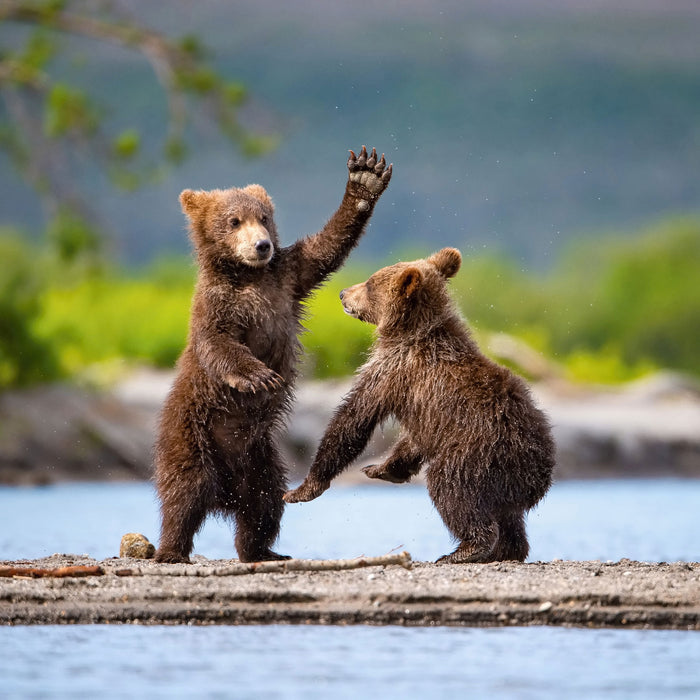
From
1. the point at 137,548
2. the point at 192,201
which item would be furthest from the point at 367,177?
the point at 137,548

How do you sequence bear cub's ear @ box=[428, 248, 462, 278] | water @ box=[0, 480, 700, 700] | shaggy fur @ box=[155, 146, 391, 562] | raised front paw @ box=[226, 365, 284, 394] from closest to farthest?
water @ box=[0, 480, 700, 700] → raised front paw @ box=[226, 365, 284, 394] → shaggy fur @ box=[155, 146, 391, 562] → bear cub's ear @ box=[428, 248, 462, 278]

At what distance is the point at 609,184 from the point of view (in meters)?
74.0

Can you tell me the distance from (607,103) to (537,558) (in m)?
70.6

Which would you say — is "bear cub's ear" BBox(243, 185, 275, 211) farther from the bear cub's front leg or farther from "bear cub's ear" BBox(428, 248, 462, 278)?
the bear cub's front leg

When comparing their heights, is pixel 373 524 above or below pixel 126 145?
below

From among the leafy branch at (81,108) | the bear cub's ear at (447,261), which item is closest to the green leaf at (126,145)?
the leafy branch at (81,108)

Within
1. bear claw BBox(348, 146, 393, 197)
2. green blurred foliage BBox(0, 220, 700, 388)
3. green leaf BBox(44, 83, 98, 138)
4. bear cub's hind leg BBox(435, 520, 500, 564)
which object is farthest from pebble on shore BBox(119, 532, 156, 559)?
green leaf BBox(44, 83, 98, 138)

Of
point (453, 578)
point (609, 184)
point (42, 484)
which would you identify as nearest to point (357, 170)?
point (453, 578)

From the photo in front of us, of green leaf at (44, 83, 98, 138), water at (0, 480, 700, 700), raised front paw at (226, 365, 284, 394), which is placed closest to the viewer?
water at (0, 480, 700, 700)

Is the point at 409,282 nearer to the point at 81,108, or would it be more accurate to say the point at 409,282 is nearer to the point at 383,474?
the point at 383,474

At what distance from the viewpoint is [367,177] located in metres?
7.78

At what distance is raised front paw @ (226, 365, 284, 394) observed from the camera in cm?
704

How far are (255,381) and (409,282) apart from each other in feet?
3.37

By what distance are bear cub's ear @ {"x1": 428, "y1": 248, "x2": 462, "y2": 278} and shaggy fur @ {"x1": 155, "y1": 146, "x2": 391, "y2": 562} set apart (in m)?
0.48
